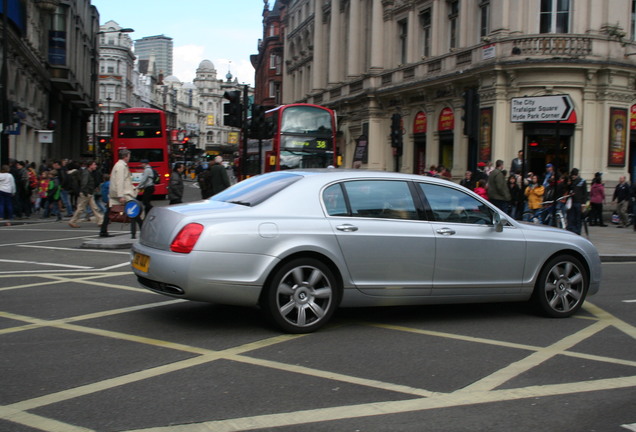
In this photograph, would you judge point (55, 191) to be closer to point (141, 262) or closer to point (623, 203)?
point (141, 262)

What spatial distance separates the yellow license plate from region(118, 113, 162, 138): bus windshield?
27596 mm

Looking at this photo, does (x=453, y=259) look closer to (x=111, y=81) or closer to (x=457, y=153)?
(x=457, y=153)

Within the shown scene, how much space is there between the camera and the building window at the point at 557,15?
27188mm

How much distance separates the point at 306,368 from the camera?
533 centimetres

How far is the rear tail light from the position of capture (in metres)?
6.14

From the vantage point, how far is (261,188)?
703 centimetres

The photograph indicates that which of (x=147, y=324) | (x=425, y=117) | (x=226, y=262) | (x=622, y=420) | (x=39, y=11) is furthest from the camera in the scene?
(x=39, y=11)

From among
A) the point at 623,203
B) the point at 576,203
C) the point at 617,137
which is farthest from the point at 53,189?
the point at 617,137

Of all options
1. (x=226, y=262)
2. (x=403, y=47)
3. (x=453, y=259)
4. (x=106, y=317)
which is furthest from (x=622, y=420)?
(x=403, y=47)

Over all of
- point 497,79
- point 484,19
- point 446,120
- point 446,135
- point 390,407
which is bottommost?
point 390,407

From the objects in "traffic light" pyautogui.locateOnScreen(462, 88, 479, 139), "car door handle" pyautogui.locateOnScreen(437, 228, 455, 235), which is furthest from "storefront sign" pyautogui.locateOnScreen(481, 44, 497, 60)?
"car door handle" pyautogui.locateOnScreen(437, 228, 455, 235)

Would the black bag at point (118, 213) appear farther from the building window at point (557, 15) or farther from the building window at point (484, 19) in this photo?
the building window at point (484, 19)

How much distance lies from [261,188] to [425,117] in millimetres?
28507

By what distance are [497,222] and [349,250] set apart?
1783 millimetres
